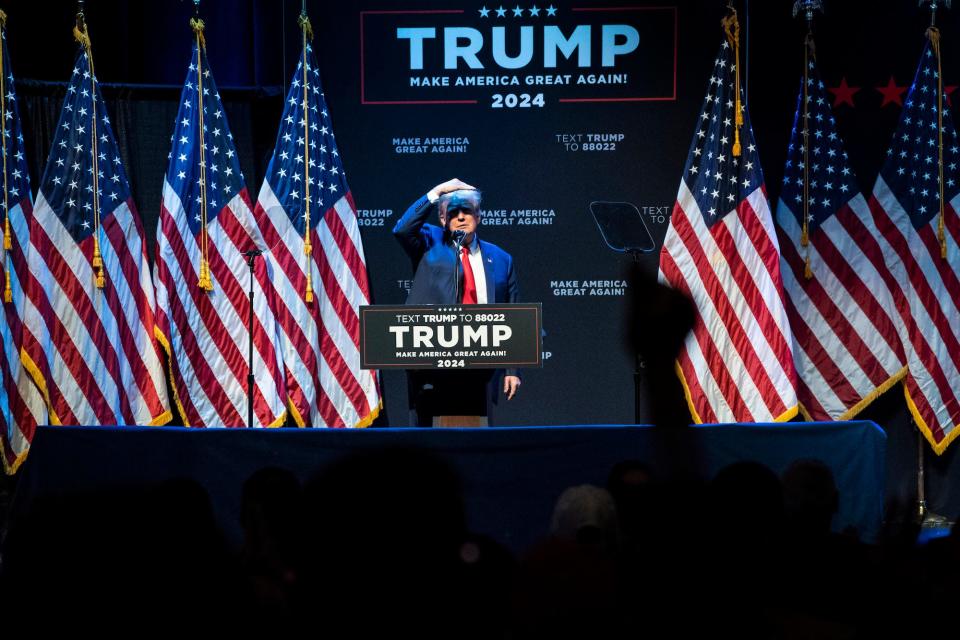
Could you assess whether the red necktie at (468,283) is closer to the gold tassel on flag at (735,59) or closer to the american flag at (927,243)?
the gold tassel on flag at (735,59)

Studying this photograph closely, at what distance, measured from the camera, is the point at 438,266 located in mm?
6328

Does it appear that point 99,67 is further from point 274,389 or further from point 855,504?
point 855,504

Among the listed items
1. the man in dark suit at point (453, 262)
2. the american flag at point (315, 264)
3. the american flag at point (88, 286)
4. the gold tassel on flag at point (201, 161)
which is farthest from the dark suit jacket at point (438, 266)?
the american flag at point (88, 286)

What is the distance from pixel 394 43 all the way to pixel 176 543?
5.66 meters

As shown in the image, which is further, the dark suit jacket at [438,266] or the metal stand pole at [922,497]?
the metal stand pole at [922,497]

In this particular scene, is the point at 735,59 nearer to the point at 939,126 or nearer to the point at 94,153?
the point at 939,126

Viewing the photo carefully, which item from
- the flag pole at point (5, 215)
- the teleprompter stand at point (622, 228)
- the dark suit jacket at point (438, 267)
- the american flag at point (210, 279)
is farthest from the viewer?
the american flag at point (210, 279)

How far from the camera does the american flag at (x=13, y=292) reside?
682 cm

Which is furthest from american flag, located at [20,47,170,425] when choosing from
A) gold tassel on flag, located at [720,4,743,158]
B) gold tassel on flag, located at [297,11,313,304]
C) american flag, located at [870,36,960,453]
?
american flag, located at [870,36,960,453]

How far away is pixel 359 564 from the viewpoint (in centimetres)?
207

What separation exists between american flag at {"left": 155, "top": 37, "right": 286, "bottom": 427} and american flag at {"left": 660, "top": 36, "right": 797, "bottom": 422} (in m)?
2.71

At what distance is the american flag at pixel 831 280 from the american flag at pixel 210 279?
3.45 metres

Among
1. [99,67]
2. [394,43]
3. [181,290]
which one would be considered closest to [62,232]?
[181,290]

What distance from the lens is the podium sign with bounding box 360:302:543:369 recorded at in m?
5.20
